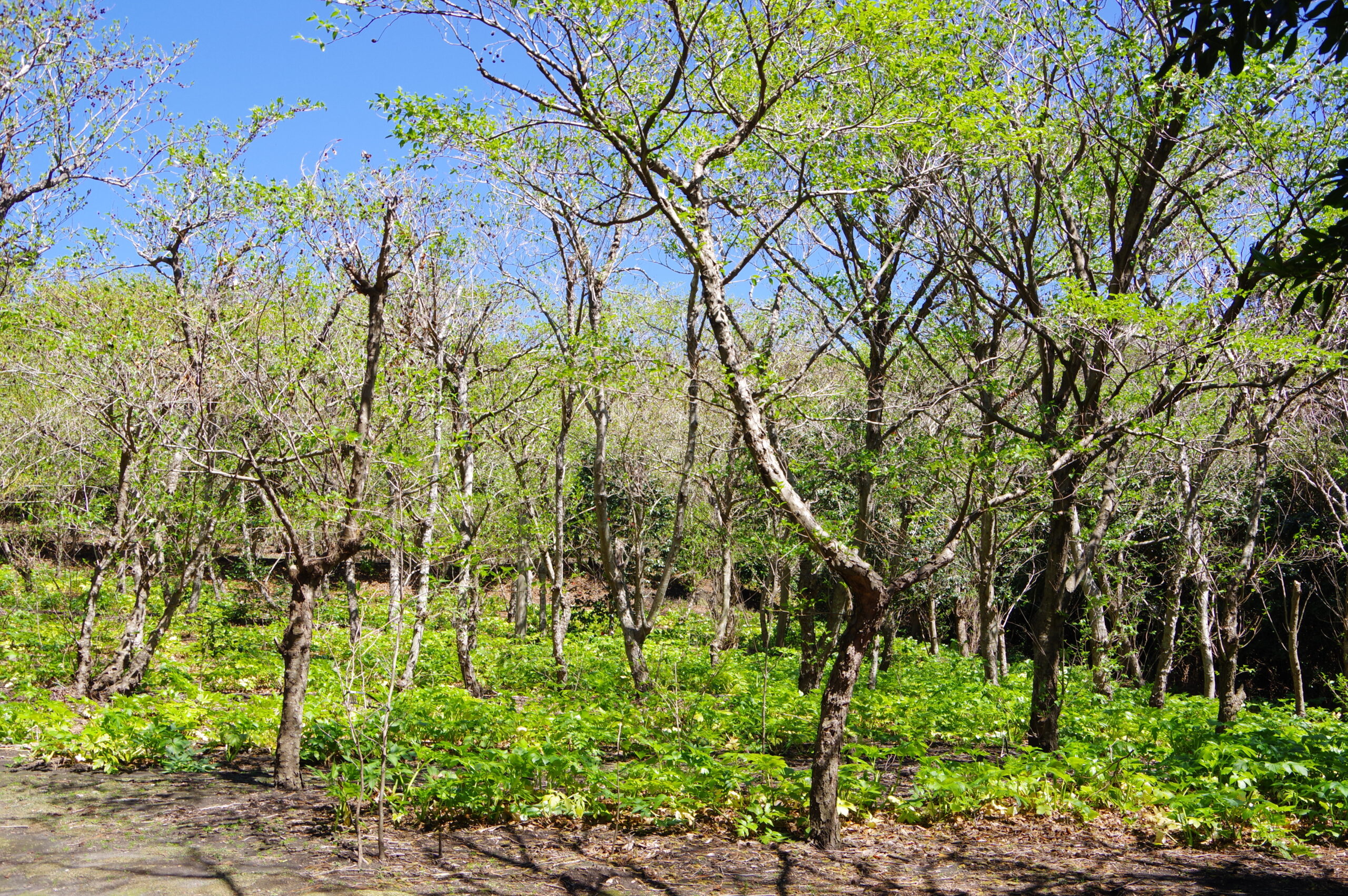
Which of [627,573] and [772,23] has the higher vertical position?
[772,23]

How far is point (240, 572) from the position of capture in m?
24.5

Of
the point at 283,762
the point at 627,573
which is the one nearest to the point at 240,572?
the point at 627,573

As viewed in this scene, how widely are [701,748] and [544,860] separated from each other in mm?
2221

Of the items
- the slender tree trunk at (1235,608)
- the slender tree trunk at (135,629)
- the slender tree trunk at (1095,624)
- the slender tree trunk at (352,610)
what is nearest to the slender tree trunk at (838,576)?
the slender tree trunk at (352,610)

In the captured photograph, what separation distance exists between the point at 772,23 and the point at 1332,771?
7281mm

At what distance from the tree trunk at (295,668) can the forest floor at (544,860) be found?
369 mm

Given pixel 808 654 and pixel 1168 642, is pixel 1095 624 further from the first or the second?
A: pixel 808 654

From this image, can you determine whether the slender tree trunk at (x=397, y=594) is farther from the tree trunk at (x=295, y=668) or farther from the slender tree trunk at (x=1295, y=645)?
the slender tree trunk at (x=1295, y=645)

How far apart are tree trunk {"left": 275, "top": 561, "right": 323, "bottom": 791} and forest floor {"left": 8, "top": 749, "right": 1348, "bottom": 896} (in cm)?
37

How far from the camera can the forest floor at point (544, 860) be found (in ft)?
16.3

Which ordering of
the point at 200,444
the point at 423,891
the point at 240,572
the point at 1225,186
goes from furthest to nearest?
1. the point at 240,572
2. the point at 1225,186
3. the point at 200,444
4. the point at 423,891

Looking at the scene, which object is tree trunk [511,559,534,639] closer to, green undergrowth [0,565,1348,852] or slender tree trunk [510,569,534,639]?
slender tree trunk [510,569,534,639]

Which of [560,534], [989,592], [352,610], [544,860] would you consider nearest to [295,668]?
[352,610]

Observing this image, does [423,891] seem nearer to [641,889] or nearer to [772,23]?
[641,889]
